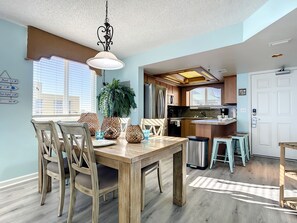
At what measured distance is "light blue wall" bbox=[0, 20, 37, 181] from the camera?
2.50 m

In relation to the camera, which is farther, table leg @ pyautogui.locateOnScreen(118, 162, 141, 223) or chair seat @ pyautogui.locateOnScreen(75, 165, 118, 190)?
chair seat @ pyautogui.locateOnScreen(75, 165, 118, 190)

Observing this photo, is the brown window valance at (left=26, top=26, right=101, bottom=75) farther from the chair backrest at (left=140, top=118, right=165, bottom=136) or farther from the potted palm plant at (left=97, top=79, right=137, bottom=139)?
the chair backrest at (left=140, top=118, right=165, bottom=136)

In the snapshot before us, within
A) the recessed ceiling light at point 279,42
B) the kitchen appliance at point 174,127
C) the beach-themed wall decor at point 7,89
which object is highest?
the recessed ceiling light at point 279,42

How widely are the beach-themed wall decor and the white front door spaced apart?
5.03m

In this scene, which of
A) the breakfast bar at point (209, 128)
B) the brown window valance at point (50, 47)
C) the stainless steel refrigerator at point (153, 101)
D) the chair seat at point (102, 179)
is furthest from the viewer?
the stainless steel refrigerator at point (153, 101)

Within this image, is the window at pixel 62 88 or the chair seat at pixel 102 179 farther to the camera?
the window at pixel 62 88

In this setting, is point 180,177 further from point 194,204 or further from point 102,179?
point 102,179

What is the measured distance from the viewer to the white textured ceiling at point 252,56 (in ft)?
7.27

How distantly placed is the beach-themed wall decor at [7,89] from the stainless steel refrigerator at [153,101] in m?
2.51

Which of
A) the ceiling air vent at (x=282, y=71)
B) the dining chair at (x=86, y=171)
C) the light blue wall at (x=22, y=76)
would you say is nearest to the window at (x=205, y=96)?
the ceiling air vent at (x=282, y=71)

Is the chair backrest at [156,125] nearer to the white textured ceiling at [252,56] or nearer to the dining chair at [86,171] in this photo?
the dining chair at [86,171]

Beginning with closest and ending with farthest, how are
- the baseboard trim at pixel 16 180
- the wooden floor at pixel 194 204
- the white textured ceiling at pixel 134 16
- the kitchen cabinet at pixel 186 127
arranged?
the wooden floor at pixel 194 204, the white textured ceiling at pixel 134 16, the baseboard trim at pixel 16 180, the kitchen cabinet at pixel 186 127

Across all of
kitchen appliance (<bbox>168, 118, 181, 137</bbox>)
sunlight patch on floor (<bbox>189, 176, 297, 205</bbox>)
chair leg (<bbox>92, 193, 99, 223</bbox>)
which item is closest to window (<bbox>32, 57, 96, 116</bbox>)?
chair leg (<bbox>92, 193, 99, 223</bbox>)

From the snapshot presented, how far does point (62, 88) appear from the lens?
10.8 ft
